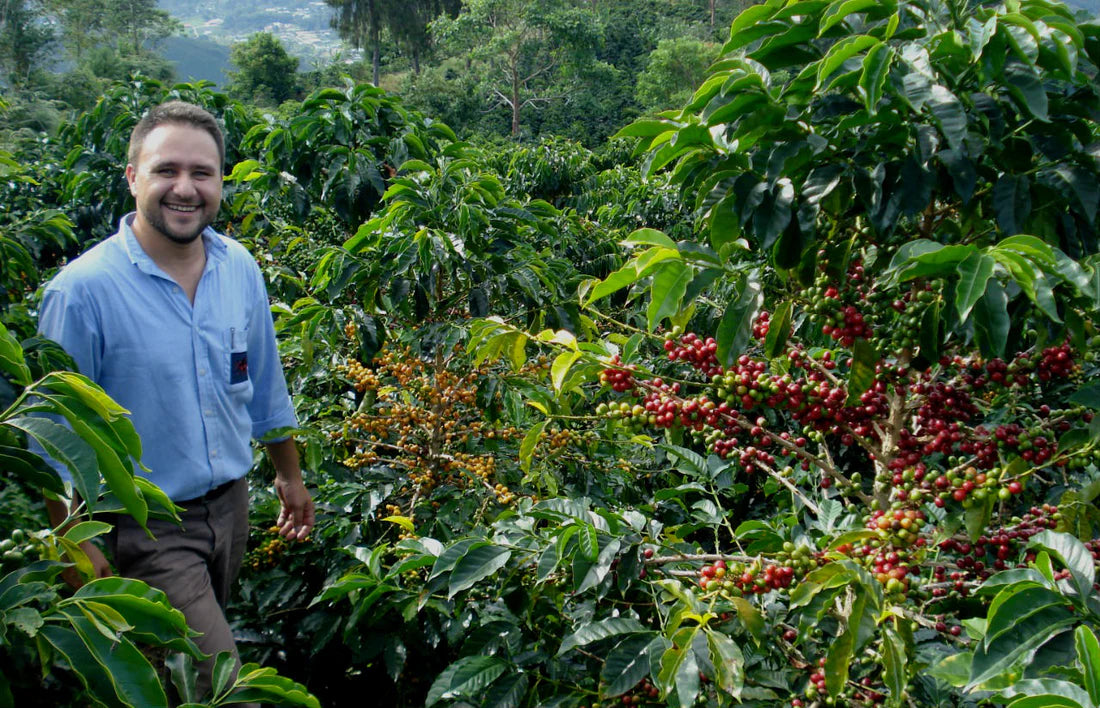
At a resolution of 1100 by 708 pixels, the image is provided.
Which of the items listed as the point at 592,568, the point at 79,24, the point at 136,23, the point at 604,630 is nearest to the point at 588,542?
the point at 592,568

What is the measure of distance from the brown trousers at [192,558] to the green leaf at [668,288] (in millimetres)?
1150

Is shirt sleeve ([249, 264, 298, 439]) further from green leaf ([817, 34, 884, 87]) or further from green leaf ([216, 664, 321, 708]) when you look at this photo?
green leaf ([817, 34, 884, 87])

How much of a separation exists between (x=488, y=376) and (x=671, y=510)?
0.76m

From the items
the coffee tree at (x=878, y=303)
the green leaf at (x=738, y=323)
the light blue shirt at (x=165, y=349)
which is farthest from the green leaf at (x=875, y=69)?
the light blue shirt at (x=165, y=349)

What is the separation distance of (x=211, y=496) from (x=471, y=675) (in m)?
0.92

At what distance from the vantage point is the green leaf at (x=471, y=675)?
5.11ft

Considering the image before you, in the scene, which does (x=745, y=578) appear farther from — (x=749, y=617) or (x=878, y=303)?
(x=878, y=303)

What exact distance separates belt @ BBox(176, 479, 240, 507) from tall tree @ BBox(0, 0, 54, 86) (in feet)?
112

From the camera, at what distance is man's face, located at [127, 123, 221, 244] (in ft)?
6.60

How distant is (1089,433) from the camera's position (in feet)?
4.50

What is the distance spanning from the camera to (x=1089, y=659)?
0.90m

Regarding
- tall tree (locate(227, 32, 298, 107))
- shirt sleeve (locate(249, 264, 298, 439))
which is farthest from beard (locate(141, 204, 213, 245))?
tall tree (locate(227, 32, 298, 107))

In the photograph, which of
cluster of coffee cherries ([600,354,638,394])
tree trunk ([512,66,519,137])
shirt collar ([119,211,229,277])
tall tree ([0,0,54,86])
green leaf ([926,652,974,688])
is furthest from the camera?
tall tree ([0,0,54,86])

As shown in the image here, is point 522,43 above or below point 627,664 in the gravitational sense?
above
